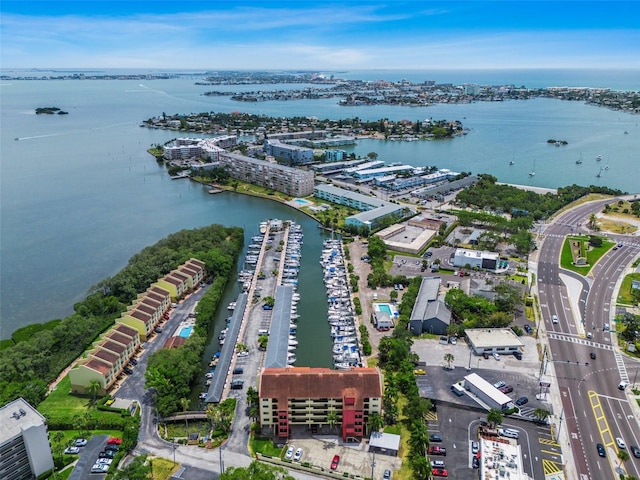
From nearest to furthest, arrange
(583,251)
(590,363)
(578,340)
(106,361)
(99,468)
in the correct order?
(99,468) → (106,361) → (590,363) → (578,340) → (583,251)

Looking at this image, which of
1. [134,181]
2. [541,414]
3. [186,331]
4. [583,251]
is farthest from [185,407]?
[134,181]

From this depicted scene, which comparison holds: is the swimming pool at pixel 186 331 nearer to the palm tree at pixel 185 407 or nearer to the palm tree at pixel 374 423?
the palm tree at pixel 185 407

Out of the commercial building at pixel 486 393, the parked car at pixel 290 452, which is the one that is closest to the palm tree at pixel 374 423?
the parked car at pixel 290 452

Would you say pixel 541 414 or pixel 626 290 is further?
pixel 626 290

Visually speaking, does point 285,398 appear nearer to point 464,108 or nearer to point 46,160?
point 46,160

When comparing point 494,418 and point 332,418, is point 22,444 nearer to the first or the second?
point 332,418

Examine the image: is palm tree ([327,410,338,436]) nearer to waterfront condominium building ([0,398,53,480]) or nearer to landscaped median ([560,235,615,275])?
waterfront condominium building ([0,398,53,480])
